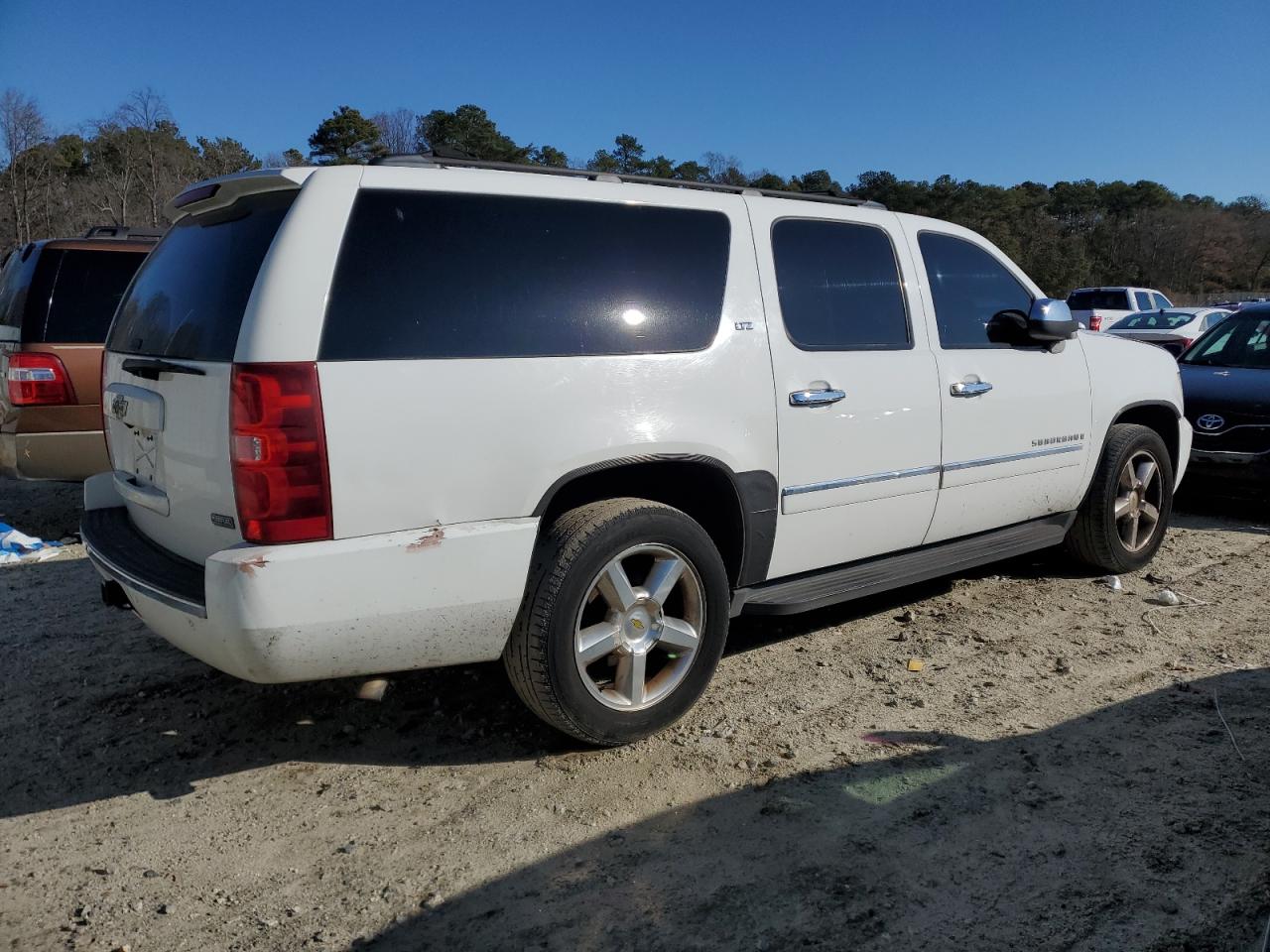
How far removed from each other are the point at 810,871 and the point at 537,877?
2.45ft

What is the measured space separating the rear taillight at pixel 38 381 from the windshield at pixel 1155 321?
17.8 m

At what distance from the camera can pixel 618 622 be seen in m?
3.26

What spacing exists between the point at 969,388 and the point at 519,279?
225 cm

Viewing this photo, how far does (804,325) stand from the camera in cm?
379

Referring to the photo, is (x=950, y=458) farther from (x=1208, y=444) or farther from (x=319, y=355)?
(x=1208, y=444)

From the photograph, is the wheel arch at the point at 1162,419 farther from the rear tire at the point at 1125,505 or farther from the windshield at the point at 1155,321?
the windshield at the point at 1155,321

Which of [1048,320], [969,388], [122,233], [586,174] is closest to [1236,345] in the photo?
[1048,320]

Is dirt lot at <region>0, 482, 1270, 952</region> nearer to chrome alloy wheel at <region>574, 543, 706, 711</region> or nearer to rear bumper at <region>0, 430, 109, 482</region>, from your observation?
chrome alloy wheel at <region>574, 543, 706, 711</region>

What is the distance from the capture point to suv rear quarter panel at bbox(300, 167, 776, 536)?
274 centimetres

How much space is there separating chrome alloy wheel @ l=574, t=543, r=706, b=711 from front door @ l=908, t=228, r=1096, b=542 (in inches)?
58.3

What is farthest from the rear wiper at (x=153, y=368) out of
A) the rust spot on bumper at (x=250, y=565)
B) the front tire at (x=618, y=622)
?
the front tire at (x=618, y=622)

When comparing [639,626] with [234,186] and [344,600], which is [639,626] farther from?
[234,186]

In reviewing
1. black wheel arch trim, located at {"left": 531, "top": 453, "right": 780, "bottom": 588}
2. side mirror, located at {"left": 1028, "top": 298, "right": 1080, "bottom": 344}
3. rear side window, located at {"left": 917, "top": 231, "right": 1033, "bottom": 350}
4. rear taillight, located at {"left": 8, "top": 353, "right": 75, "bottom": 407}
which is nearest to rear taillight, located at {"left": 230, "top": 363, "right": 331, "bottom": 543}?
black wheel arch trim, located at {"left": 531, "top": 453, "right": 780, "bottom": 588}

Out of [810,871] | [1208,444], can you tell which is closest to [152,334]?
[810,871]
